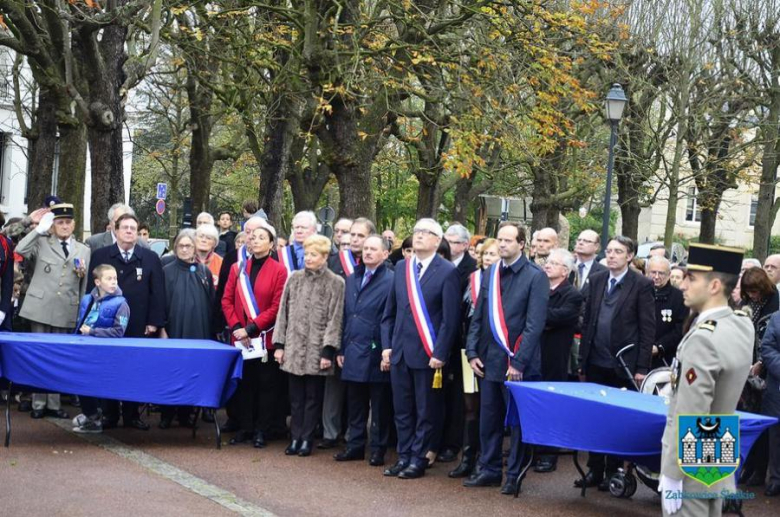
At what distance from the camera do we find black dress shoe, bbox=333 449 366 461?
10.2 metres

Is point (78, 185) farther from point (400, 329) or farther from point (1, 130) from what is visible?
point (1, 130)

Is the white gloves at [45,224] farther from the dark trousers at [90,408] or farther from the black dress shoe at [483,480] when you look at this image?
the black dress shoe at [483,480]

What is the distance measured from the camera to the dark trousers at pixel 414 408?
31.9 ft

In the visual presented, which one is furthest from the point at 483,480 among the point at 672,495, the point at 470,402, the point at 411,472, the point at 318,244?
the point at 672,495

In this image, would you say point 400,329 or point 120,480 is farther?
point 400,329

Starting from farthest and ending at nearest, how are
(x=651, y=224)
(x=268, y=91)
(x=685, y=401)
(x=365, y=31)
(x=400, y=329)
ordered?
(x=651, y=224)
(x=268, y=91)
(x=365, y=31)
(x=400, y=329)
(x=685, y=401)

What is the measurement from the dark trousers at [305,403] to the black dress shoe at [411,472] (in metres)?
1.20

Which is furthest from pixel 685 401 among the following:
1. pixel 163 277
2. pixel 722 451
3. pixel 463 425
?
pixel 163 277

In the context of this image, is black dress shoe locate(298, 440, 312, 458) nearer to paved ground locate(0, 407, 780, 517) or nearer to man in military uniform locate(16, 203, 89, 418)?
paved ground locate(0, 407, 780, 517)

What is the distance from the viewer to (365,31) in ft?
56.3

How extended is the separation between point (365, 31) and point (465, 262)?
6.91 meters

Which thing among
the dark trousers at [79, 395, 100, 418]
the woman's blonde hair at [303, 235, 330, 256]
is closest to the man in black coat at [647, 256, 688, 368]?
the woman's blonde hair at [303, 235, 330, 256]

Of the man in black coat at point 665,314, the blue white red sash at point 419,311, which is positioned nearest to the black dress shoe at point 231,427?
the blue white red sash at point 419,311

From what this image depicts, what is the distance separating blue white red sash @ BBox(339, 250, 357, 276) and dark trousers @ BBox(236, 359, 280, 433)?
110cm
